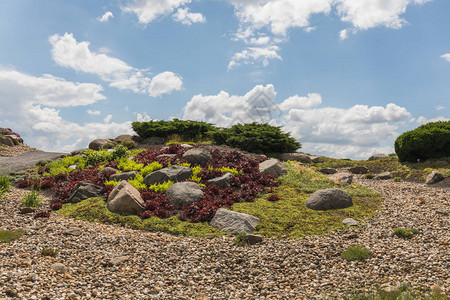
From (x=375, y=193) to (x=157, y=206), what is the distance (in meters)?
8.41

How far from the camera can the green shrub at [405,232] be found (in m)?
8.31

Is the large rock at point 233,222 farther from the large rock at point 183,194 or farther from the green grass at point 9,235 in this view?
the green grass at point 9,235

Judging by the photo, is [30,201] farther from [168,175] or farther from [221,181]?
[221,181]

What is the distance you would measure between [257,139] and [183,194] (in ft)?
37.1

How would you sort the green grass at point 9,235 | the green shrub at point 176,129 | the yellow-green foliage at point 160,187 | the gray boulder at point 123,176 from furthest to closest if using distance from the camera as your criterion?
the green shrub at point 176,129, the gray boulder at point 123,176, the yellow-green foliage at point 160,187, the green grass at point 9,235

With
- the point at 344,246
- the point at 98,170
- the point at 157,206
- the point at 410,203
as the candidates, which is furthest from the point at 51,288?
the point at 410,203

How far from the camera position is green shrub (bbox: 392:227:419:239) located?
27.3 feet

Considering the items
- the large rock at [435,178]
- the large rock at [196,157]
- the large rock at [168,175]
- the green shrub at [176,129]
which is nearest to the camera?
the large rock at [168,175]

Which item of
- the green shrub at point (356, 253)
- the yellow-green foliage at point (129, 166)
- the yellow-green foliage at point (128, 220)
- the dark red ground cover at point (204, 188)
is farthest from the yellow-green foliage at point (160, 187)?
the green shrub at point (356, 253)

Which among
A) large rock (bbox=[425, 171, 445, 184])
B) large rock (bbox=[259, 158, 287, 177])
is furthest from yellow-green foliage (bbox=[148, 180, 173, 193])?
large rock (bbox=[425, 171, 445, 184])

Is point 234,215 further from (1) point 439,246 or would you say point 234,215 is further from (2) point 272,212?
(1) point 439,246

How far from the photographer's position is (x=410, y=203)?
11656 millimetres

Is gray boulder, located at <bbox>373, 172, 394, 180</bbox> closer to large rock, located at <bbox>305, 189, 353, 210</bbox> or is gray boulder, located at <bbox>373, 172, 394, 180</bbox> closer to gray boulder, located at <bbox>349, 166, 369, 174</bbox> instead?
gray boulder, located at <bbox>349, 166, 369, 174</bbox>

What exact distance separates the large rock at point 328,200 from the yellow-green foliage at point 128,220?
3578 millimetres
